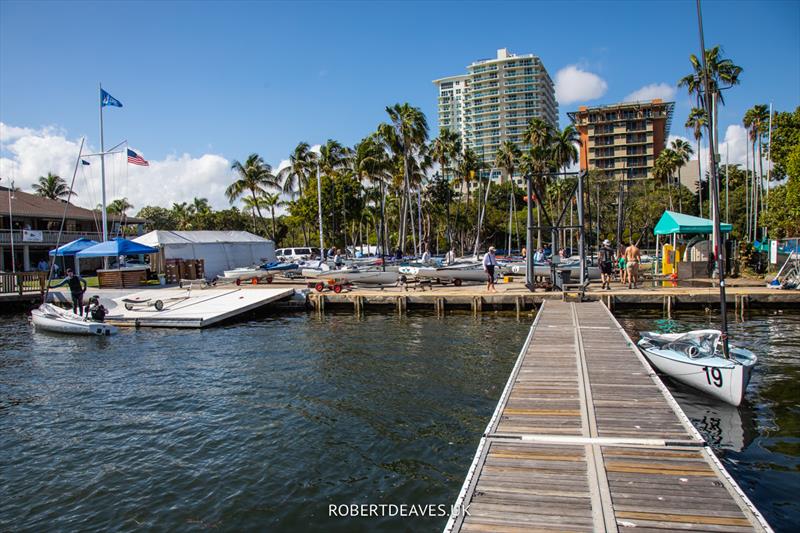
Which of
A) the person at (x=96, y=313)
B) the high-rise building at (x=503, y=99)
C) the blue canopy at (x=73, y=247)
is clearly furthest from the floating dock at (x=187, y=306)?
the high-rise building at (x=503, y=99)

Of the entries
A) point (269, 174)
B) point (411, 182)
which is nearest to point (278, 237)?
point (269, 174)

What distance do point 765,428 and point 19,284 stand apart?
3195 cm

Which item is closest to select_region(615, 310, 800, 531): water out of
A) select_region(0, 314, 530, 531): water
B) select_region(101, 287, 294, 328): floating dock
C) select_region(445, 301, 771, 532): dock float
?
select_region(445, 301, 771, 532): dock float

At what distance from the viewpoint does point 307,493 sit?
7375mm

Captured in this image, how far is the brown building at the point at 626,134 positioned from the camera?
354 feet

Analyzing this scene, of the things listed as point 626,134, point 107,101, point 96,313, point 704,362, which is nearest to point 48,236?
point 107,101

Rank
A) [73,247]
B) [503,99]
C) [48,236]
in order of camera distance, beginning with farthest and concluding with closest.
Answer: [503,99] < [48,236] < [73,247]

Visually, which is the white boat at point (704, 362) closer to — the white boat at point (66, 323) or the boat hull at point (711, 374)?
the boat hull at point (711, 374)

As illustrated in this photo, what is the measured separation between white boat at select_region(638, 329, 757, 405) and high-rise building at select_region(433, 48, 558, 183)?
137m

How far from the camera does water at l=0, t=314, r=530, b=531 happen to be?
23.5ft

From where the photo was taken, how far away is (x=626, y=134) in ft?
359

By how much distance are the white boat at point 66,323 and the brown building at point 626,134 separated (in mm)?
102284

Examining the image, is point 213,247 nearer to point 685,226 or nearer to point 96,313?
point 96,313

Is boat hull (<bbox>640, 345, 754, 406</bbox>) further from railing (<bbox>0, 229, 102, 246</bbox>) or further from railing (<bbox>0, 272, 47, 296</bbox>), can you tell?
railing (<bbox>0, 229, 102, 246</bbox>)
